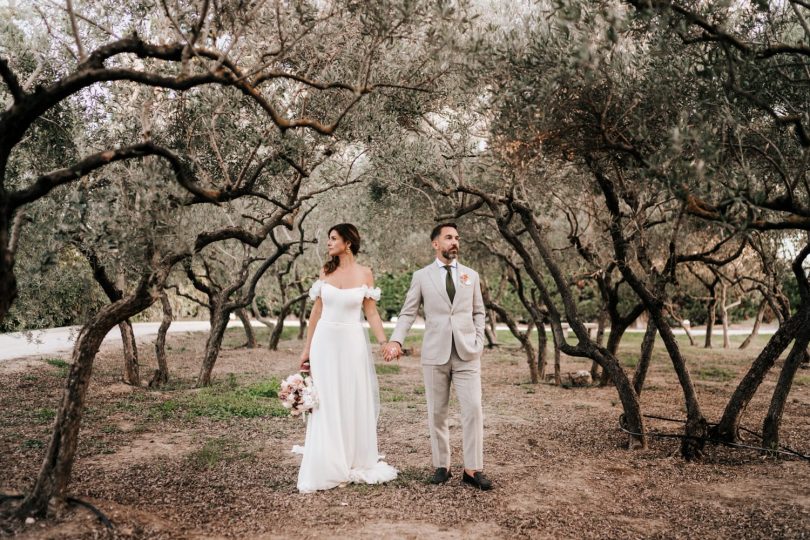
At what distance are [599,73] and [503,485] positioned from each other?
417 centimetres

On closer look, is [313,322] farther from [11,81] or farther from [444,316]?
[11,81]

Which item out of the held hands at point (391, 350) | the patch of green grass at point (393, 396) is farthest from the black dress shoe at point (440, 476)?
the patch of green grass at point (393, 396)

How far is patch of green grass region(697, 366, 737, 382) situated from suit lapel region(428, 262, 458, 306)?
11715 millimetres

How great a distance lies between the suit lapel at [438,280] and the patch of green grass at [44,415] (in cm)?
643

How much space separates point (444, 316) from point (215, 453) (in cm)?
341

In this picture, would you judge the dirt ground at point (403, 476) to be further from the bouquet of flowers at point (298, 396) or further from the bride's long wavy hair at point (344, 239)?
the bride's long wavy hair at point (344, 239)

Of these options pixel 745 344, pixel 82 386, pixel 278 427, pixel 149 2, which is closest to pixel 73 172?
pixel 82 386

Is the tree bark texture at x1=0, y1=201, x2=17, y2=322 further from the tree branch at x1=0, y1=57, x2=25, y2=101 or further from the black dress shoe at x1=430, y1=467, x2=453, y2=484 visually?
the black dress shoe at x1=430, y1=467, x2=453, y2=484

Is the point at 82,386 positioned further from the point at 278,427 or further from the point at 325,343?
the point at 278,427

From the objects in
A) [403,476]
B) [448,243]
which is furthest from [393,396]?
[448,243]

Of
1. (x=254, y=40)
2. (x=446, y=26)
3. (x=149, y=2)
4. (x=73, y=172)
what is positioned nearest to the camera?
(x=73, y=172)

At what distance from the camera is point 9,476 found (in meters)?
6.32

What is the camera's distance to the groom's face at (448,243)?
640cm

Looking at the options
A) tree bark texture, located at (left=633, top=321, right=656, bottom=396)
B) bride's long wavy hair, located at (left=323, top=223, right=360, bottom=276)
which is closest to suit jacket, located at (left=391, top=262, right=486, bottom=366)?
bride's long wavy hair, located at (left=323, top=223, right=360, bottom=276)
